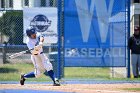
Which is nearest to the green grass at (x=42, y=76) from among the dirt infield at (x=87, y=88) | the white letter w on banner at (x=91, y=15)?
the white letter w on banner at (x=91, y=15)

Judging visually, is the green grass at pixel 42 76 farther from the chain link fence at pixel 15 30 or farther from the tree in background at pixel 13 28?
the tree in background at pixel 13 28

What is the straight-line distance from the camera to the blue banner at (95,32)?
1831 cm

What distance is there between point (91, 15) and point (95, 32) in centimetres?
63

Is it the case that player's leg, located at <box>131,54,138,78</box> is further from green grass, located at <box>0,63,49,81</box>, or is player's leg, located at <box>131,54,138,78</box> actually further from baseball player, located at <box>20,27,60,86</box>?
baseball player, located at <box>20,27,60,86</box>

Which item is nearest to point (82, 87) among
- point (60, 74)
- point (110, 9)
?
point (60, 74)

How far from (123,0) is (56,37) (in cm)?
280

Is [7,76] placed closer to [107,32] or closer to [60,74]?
[60,74]

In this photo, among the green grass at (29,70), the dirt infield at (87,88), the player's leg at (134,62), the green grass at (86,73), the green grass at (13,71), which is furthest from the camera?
the green grass at (86,73)

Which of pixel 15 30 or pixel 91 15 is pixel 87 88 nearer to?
pixel 91 15

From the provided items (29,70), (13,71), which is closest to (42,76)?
(13,71)

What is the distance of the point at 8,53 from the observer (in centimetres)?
1889

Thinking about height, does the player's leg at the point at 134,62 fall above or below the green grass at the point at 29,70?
above

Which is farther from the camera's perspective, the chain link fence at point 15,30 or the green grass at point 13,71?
the chain link fence at point 15,30

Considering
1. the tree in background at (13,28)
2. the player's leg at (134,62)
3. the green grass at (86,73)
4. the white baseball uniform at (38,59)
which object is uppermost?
the tree in background at (13,28)
